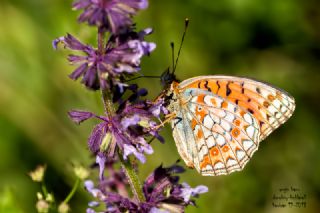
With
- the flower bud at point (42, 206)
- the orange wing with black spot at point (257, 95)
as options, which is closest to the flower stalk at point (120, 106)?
the flower bud at point (42, 206)

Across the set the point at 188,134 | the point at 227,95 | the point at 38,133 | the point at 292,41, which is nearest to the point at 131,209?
the point at 188,134

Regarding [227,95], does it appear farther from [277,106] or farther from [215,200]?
[215,200]

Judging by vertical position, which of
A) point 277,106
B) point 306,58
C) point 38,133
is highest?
point 306,58

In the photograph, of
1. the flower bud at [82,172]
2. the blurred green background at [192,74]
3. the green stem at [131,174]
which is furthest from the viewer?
the blurred green background at [192,74]

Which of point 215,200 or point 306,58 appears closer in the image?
point 215,200

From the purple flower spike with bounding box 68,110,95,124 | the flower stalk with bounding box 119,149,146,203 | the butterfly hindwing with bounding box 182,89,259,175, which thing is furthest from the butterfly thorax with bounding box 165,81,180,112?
the purple flower spike with bounding box 68,110,95,124

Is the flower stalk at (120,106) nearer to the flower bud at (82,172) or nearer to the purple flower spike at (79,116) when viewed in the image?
the purple flower spike at (79,116)
